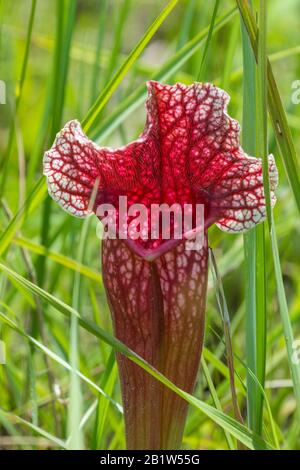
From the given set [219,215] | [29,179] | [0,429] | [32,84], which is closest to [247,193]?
[219,215]

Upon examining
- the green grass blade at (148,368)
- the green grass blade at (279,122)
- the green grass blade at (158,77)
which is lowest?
the green grass blade at (148,368)

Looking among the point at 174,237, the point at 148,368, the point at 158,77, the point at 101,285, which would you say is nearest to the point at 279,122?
the point at 174,237

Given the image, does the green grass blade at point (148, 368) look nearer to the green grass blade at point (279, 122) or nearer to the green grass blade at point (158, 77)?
the green grass blade at point (279, 122)

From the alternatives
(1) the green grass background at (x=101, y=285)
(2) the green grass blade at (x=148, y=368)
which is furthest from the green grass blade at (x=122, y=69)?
(2) the green grass blade at (x=148, y=368)

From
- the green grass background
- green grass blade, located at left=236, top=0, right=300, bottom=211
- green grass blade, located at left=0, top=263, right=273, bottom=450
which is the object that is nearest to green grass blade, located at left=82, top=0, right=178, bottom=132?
the green grass background

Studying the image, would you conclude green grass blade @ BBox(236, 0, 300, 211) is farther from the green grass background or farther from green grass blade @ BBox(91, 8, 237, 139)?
green grass blade @ BBox(91, 8, 237, 139)

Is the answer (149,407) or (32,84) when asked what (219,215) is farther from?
(32,84)
